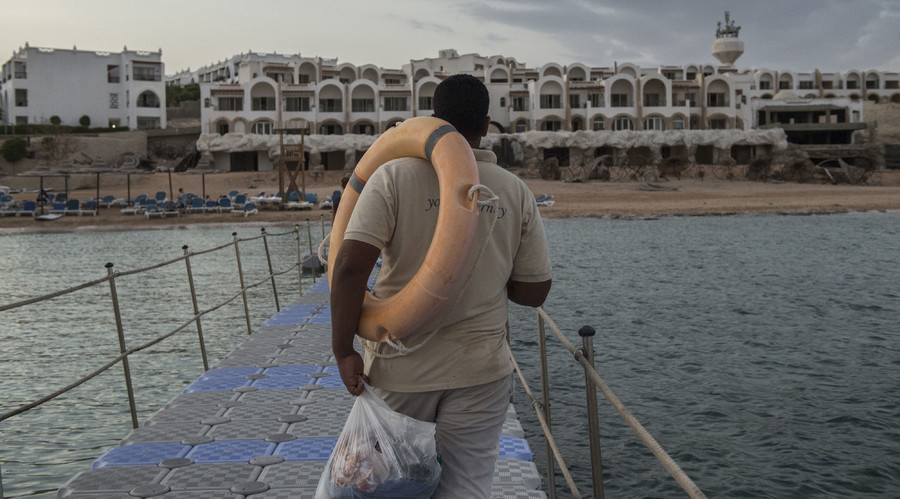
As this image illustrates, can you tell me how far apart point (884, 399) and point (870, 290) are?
376 inches

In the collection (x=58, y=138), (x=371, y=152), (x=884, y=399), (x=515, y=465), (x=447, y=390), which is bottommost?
(x=884, y=399)

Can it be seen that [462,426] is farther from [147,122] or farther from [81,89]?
[81,89]

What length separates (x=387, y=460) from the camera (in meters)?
2.56

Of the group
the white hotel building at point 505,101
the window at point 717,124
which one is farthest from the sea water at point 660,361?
the window at point 717,124

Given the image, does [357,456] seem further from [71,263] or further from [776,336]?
[71,263]

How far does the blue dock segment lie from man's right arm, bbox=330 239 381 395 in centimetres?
160

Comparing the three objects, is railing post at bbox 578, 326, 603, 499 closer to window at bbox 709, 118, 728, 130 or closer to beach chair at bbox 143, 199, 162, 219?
beach chair at bbox 143, 199, 162, 219

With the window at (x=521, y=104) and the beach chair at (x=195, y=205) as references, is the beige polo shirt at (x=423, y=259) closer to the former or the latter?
the beach chair at (x=195, y=205)

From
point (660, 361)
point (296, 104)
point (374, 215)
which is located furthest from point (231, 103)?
point (374, 215)

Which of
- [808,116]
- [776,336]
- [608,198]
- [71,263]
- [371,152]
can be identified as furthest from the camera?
[808,116]

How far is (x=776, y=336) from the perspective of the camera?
13.1m

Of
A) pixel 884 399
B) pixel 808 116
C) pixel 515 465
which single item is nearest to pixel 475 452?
pixel 515 465

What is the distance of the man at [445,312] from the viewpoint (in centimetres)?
253

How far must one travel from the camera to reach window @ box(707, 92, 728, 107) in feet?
221
